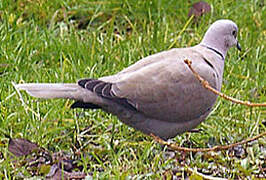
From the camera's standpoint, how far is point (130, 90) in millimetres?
3941

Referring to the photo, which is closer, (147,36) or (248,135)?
(248,135)

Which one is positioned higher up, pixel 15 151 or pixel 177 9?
pixel 177 9

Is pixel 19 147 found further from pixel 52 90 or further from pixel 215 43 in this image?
pixel 215 43

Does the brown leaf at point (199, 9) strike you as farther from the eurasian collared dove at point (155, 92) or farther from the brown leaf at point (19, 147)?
the brown leaf at point (19, 147)

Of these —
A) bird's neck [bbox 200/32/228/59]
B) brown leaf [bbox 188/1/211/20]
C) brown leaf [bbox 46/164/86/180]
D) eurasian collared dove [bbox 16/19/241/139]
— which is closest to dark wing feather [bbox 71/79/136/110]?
eurasian collared dove [bbox 16/19/241/139]

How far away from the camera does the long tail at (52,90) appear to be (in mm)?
3846

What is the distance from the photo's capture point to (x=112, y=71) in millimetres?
5176

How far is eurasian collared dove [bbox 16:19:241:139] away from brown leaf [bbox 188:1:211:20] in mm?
1984

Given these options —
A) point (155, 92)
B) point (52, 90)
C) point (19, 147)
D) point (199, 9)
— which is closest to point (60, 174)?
point (19, 147)

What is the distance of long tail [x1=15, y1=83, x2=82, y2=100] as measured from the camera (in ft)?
12.6

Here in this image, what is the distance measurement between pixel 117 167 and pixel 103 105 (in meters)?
0.39

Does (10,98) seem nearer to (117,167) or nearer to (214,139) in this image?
(117,167)

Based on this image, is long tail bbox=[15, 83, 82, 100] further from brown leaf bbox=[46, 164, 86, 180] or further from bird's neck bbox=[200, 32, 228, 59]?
bird's neck bbox=[200, 32, 228, 59]

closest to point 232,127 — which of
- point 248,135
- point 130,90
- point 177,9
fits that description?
point 248,135
